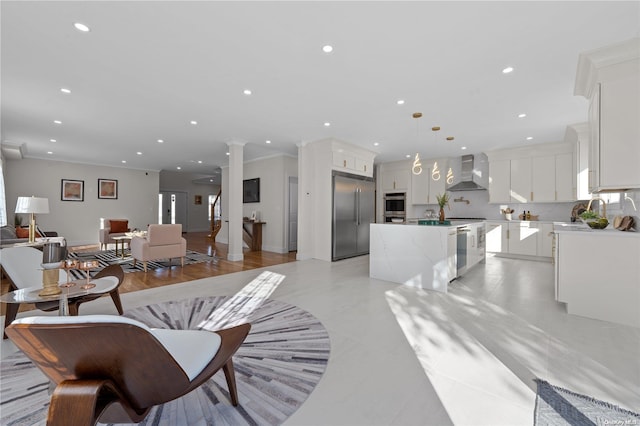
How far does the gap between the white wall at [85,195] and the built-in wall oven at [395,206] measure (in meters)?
8.40

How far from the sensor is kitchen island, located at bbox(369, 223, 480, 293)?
3.62m

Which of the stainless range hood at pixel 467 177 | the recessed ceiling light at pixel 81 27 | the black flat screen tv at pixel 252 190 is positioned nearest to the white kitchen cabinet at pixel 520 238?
the stainless range hood at pixel 467 177

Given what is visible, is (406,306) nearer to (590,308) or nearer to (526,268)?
(590,308)

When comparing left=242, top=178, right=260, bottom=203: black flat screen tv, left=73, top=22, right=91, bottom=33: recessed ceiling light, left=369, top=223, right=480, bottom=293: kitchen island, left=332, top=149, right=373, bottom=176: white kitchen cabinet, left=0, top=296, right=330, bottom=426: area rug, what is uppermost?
left=73, top=22, right=91, bottom=33: recessed ceiling light

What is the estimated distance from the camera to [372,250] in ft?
14.2

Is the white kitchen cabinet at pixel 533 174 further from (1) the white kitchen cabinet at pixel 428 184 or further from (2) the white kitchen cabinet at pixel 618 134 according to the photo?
(2) the white kitchen cabinet at pixel 618 134

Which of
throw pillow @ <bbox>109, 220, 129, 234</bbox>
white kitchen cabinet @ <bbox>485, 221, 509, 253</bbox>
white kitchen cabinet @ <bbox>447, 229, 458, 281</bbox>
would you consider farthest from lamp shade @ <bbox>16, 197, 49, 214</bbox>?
white kitchen cabinet @ <bbox>485, 221, 509, 253</bbox>

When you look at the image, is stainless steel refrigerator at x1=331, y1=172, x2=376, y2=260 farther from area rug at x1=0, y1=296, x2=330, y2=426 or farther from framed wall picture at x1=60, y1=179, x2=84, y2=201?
framed wall picture at x1=60, y1=179, x2=84, y2=201

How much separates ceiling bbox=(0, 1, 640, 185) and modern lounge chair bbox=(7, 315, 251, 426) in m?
2.25

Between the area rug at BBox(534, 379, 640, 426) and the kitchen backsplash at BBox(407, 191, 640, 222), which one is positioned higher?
the kitchen backsplash at BBox(407, 191, 640, 222)

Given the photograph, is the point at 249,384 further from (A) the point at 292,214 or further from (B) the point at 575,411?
(A) the point at 292,214

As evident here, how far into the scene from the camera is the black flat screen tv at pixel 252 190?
7739 millimetres

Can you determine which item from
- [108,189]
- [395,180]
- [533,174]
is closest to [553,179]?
[533,174]

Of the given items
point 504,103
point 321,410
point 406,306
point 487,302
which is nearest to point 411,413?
point 321,410
